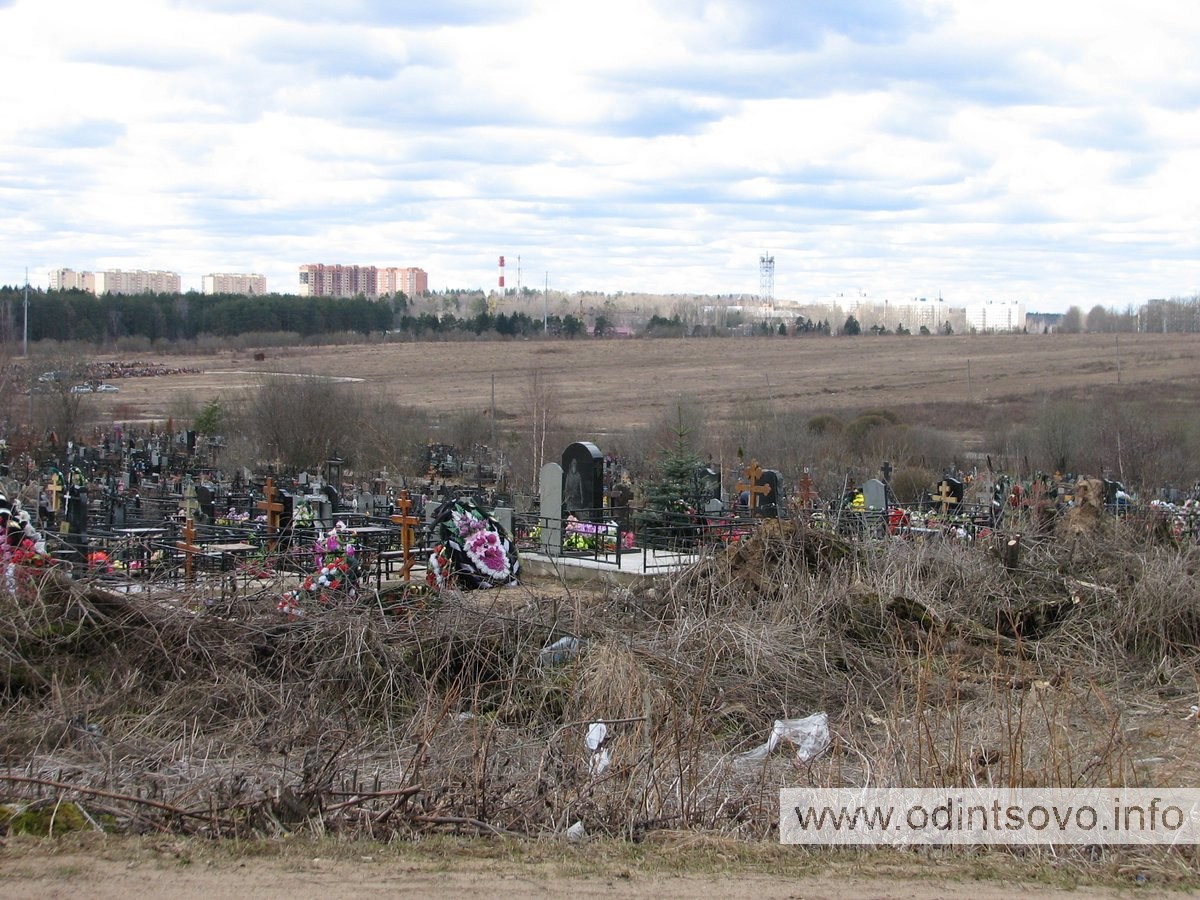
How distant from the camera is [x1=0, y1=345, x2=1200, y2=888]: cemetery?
618 centimetres

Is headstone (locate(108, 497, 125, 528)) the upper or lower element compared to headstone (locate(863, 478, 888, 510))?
lower

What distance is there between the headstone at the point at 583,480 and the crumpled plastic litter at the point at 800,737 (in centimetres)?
1170

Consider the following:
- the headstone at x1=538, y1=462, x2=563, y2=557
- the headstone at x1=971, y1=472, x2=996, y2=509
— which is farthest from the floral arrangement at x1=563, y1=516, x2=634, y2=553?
the headstone at x1=971, y1=472, x2=996, y2=509

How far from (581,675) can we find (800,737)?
1623mm

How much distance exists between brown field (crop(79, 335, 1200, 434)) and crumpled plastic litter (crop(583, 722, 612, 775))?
A: 43674 millimetres

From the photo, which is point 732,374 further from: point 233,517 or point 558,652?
point 558,652

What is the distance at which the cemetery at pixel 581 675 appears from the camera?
6.18 m

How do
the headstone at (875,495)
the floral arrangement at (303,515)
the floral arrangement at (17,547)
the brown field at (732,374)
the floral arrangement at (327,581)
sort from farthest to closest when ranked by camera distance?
the brown field at (732,374)
the headstone at (875,495)
the floral arrangement at (303,515)
the floral arrangement at (327,581)
the floral arrangement at (17,547)

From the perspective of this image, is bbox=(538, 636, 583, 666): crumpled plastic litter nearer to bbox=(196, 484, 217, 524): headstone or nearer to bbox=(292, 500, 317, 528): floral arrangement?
bbox=(292, 500, 317, 528): floral arrangement

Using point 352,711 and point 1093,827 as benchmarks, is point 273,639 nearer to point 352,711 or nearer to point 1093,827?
point 352,711

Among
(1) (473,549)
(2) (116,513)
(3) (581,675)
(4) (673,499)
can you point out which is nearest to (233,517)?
(2) (116,513)

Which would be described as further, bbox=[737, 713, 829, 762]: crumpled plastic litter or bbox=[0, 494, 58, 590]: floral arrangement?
bbox=[0, 494, 58, 590]: floral arrangement

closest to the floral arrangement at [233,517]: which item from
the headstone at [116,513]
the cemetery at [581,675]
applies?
the headstone at [116,513]

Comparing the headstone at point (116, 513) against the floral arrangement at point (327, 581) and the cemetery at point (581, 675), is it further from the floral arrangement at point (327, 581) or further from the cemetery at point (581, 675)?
the floral arrangement at point (327, 581)
